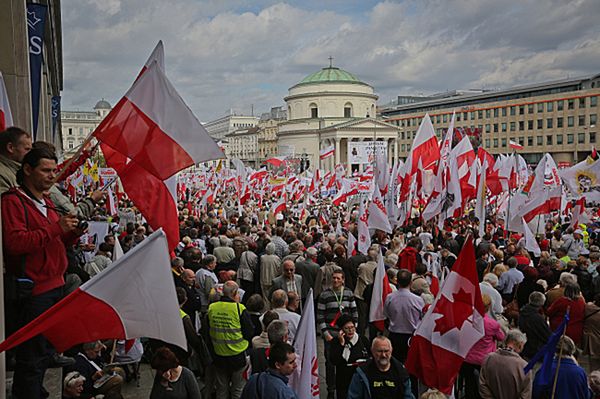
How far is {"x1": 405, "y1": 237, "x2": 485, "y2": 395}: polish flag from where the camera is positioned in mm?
5031

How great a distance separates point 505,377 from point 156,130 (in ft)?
12.6

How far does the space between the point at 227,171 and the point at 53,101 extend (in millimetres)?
13134

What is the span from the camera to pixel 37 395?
3.70m

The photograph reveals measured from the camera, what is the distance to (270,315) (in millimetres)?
5801

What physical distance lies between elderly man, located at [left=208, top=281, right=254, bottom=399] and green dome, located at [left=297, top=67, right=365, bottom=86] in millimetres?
96616

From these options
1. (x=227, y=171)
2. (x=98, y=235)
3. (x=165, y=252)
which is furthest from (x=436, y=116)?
(x=165, y=252)

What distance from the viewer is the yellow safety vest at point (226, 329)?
231 inches

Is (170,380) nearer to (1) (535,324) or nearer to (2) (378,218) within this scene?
(1) (535,324)

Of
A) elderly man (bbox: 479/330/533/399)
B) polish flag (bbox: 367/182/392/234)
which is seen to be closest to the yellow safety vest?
elderly man (bbox: 479/330/533/399)

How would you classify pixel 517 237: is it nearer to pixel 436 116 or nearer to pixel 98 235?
pixel 98 235

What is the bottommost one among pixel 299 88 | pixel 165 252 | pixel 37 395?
pixel 37 395

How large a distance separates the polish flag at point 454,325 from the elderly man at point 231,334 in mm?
2001

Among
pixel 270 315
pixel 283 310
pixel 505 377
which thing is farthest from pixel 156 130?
pixel 505 377

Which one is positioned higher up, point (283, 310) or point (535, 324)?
point (283, 310)
